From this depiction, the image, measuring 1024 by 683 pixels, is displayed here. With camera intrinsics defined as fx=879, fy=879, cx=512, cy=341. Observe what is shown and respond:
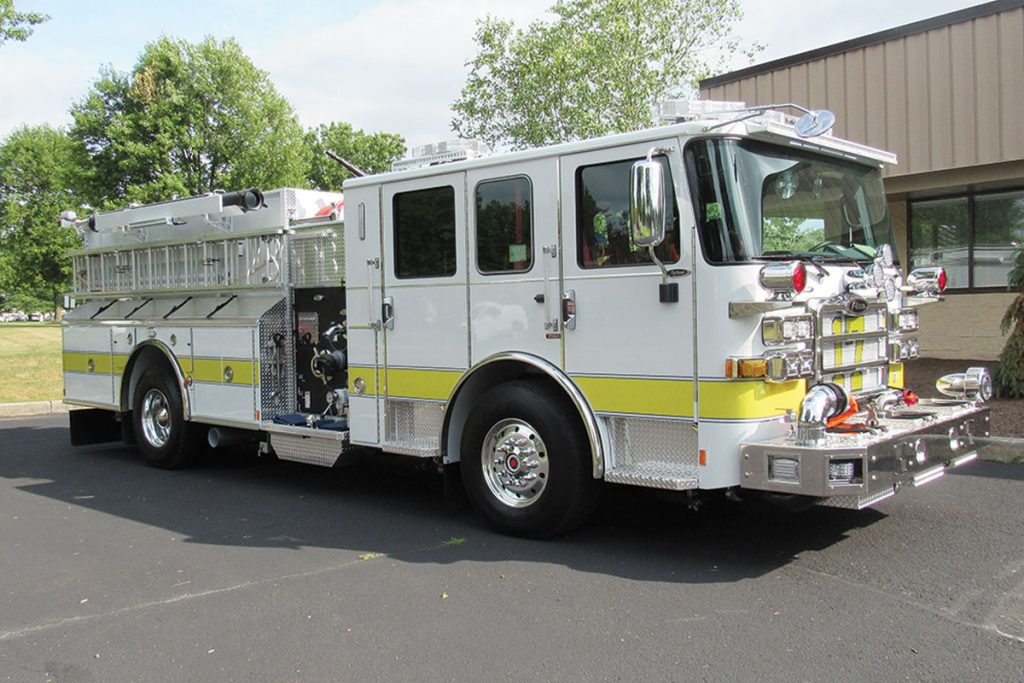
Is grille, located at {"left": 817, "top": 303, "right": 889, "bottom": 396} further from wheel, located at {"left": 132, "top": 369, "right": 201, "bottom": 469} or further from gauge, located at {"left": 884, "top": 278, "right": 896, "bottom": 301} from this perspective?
wheel, located at {"left": 132, "top": 369, "right": 201, "bottom": 469}

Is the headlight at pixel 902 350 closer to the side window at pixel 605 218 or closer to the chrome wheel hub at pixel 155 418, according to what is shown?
the side window at pixel 605 218

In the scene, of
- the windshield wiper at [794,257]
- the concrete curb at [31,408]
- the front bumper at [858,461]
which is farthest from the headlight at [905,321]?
the concrete curb at [31,408]

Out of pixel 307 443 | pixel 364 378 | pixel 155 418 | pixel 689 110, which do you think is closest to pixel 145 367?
pixel 155 418

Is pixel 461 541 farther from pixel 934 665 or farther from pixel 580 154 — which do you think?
pixel 934 665

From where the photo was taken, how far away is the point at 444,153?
662 centimetres

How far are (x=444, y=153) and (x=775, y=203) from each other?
257cm

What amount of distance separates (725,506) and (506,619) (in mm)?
2737

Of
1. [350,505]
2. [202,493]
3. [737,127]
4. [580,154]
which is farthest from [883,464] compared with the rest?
[202,493]

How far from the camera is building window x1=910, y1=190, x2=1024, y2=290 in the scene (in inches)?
476

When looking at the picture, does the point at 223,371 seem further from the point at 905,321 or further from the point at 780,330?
the point at 905,321

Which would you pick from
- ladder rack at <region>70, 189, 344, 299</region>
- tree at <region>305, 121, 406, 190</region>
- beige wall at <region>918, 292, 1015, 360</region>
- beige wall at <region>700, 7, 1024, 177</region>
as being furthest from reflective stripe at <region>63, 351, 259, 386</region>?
tree at <region>305, 121, 406, 190</region>

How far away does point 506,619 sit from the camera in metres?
4.46

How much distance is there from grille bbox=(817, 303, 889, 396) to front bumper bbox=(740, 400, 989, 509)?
36 cm

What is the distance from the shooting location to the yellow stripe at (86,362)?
9.62 meters
